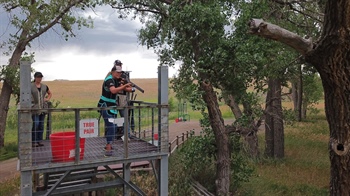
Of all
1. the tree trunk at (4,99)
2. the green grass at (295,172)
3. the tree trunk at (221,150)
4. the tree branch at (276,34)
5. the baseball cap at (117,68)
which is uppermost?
the tree branch at (276,34)

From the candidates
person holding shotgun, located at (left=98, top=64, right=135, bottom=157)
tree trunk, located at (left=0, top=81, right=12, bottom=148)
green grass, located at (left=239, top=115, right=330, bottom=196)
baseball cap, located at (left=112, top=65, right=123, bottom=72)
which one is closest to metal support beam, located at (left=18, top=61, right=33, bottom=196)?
person holding shotgun, located at (left=98, top=64, right=135, bottom=157)

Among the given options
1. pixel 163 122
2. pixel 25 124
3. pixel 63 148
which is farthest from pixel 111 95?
pixel 25 124

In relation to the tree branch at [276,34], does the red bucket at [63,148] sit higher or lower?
lower

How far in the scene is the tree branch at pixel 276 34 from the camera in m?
5.03

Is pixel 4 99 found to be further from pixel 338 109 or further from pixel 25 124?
pixel 338 109

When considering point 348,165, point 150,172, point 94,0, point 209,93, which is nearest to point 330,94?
point 348,165

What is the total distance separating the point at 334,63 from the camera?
5.89 m

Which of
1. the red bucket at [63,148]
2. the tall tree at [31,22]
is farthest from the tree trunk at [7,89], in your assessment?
the red bucket at [63,148]

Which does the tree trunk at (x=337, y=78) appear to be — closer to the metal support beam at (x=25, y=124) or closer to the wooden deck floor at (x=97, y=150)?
the wooden deck floor at (x=97, y=150)

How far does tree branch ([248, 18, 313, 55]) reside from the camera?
5.03 m

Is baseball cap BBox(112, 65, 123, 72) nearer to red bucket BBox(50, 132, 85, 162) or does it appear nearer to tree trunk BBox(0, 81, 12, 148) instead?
red bucket BBox(50, 132, 85, 162)

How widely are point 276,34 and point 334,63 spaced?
1.36m

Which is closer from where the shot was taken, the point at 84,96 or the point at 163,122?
the point at 163,122

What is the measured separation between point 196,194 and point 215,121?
2303 mm
